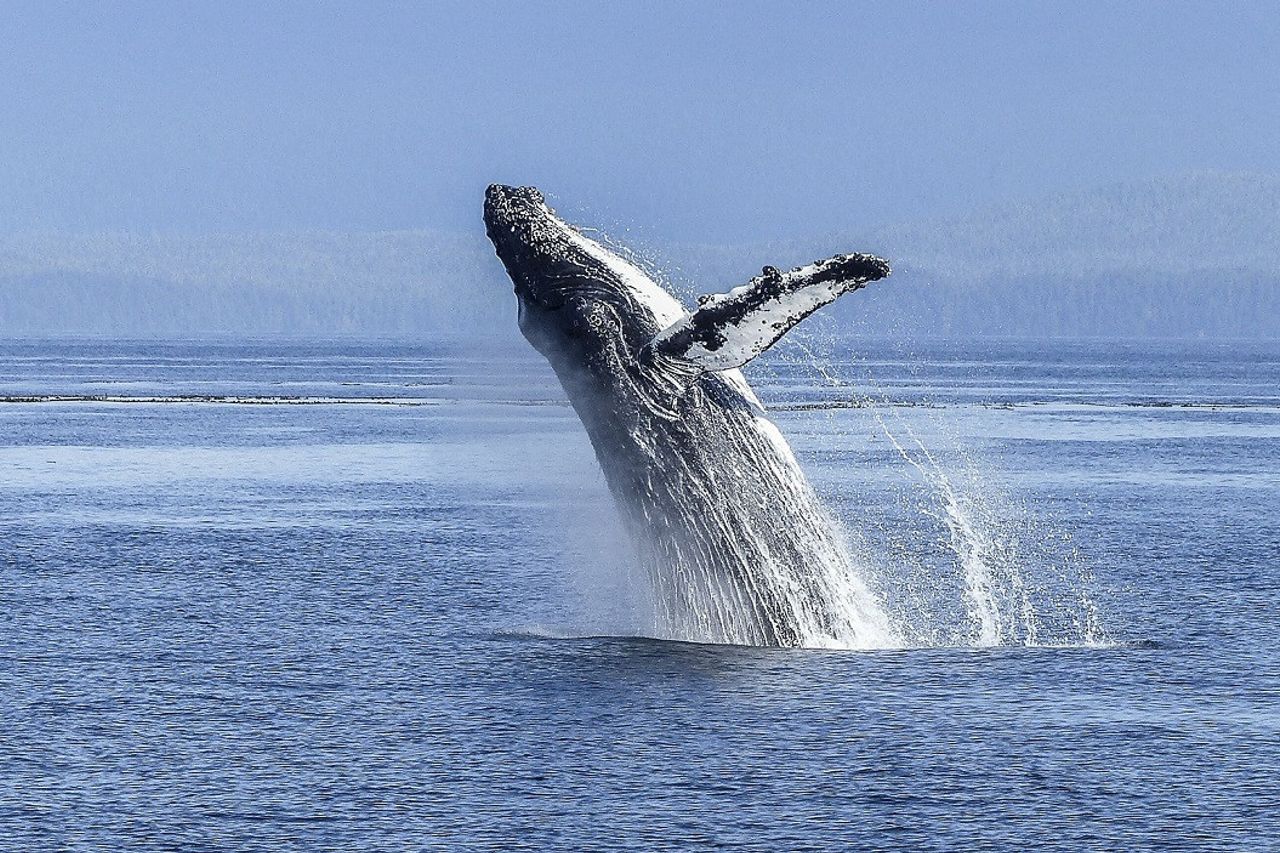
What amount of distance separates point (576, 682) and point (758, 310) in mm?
3340

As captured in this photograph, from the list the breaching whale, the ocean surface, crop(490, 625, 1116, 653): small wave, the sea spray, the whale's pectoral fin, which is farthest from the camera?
the sea spray

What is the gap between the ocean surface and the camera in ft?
36.3

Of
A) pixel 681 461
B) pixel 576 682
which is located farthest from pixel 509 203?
pixel 576 682

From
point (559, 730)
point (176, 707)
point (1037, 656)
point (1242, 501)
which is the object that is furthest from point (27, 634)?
point (1242, 501)

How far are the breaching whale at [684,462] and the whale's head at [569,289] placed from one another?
0.04ft

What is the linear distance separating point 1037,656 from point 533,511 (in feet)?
56.9

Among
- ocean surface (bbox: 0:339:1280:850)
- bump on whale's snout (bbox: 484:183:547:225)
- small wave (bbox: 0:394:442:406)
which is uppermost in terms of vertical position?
small wave (bbox: 0:394:442:406)

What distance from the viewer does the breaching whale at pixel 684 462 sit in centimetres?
1565

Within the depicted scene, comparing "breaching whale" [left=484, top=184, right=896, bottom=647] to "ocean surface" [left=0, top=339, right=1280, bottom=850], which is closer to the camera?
"ocean surface" [left=0, top=339, right=1280, bottom=850]

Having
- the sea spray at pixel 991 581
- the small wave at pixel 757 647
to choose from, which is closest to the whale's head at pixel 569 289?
the sea spray at pixel 991 581

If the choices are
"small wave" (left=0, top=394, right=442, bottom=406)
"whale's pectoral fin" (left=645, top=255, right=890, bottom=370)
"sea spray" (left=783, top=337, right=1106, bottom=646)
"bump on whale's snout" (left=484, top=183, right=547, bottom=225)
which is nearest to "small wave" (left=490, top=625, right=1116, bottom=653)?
"sea spray" (left=783, top=337, right=1106, bottom=646)

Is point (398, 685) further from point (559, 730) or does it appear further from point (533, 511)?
point (533, 511)

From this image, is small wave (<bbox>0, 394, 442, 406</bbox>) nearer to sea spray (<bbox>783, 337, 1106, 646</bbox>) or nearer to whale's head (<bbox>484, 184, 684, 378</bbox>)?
sea spray (<bbox>783, 337, 1106, 646</bbox>)

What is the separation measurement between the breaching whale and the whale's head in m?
0.01
